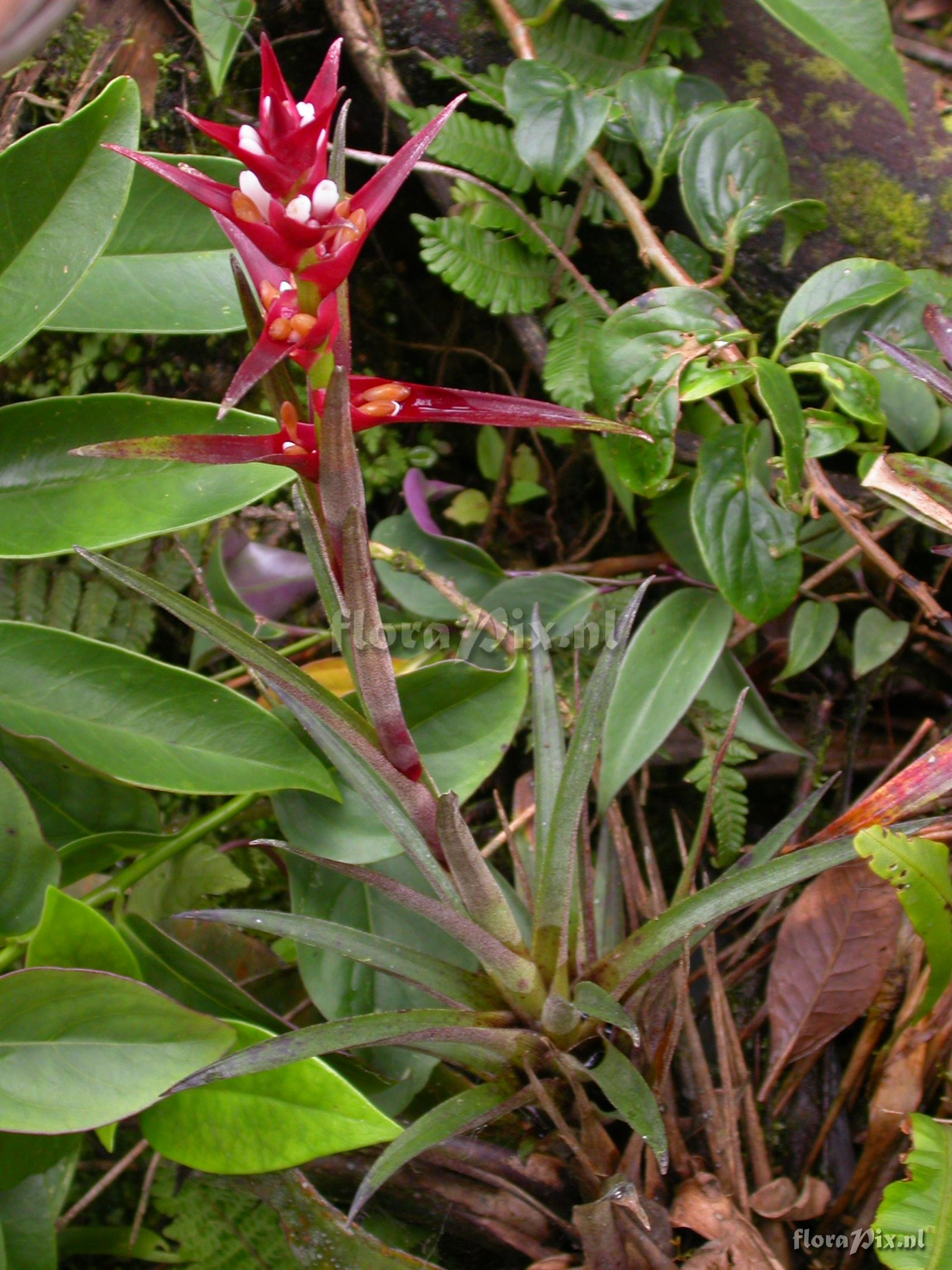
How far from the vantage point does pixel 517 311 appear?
3.81ft

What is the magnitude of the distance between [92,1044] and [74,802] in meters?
0.26

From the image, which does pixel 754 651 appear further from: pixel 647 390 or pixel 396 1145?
pixel 396 1145

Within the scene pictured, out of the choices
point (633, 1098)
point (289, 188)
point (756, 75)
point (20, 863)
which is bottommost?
point (20, 863)

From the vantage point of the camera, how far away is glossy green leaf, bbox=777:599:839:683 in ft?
3.51

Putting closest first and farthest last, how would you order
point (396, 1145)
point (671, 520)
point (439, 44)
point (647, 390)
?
point (396, 1145) < point (647, 390) < point (671, 520) < point (439, 44)

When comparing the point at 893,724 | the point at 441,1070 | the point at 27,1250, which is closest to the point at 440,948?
the point at 441,1070

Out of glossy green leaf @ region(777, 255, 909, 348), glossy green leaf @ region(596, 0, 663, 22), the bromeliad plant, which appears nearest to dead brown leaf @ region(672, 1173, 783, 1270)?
the bromeliad plant

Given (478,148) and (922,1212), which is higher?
(478,148)

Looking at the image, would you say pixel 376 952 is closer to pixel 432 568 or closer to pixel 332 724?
pixel 332 724

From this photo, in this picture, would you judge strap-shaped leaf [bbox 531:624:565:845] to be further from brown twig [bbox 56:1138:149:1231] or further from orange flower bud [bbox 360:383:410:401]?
brown twig [bbox 56:1138:149:1231]

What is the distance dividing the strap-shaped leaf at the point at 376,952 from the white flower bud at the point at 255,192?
485 mm

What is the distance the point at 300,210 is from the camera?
1.46 ft

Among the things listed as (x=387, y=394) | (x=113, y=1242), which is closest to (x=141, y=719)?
(x=387, y=394)

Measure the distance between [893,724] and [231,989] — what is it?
903 millimetres
